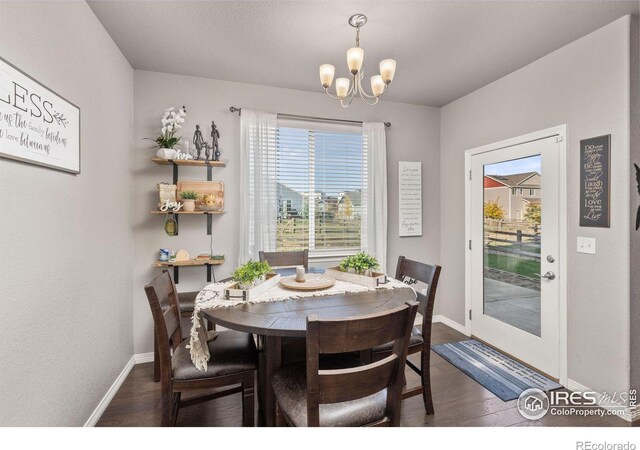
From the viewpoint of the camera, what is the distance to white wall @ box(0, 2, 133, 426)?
A: 1301mm

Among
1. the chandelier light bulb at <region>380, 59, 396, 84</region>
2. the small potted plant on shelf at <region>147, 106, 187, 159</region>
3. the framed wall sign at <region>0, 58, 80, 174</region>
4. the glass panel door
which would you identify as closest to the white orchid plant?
the small potted plant on shelf at <region>147, 106, 187, 159</region>

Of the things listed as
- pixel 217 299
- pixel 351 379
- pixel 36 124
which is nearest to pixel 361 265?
pixel 217 299

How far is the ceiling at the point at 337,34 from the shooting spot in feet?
6.30

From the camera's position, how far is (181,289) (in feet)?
9.41

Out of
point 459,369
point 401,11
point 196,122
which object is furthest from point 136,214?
point 459,369

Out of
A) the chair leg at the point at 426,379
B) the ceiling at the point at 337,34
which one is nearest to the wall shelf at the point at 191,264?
the ceiling at the point at 337,34

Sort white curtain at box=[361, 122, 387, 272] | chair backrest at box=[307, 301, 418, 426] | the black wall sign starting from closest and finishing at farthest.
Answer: chair backrest at box=[307, 301, 418, 426] < the black wall sign < white curtain at box=[361, 122, 387, 272]

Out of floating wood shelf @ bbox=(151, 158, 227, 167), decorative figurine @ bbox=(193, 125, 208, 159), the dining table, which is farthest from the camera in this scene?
decorative figurine @ bbox=(193, 125, 208, 159)

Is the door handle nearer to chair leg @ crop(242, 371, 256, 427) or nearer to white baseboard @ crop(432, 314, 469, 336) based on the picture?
white baseboard @ crop(432, 314, 469, 336)

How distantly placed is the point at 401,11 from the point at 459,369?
267 cm

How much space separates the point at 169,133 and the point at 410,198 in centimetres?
252

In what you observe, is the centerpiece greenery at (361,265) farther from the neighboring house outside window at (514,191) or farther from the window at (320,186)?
the neighboring house outside window at (514,191)

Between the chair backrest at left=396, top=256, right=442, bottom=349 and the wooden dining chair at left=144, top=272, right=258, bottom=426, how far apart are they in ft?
3.40

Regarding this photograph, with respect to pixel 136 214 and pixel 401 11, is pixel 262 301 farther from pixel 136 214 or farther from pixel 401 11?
pixel 401 11
